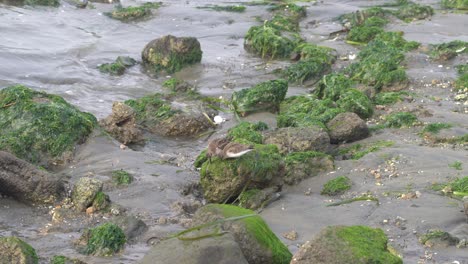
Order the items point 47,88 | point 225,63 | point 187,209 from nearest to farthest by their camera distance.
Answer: point 187,209, point 47,88, point 225,63

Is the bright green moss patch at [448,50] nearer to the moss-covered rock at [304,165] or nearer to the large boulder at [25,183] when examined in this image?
the moss-covered rock at [304,165]

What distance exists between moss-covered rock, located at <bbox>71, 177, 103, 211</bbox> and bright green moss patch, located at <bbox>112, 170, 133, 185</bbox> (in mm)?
506

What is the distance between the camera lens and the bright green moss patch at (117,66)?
12.5 metres

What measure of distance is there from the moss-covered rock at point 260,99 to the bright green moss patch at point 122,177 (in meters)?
2.64

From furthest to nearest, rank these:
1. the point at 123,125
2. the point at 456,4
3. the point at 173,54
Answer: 1. the point at 456,4
2. the point at 173,54
3. the point at 123,125

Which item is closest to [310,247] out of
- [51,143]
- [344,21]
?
[51,143]

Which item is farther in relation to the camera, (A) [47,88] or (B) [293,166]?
(A) [47,88]

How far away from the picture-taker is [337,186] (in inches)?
302

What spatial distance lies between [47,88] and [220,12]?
5580 millimetres

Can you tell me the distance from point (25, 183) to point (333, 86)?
183 inches

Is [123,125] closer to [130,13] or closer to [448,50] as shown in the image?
[448,50]

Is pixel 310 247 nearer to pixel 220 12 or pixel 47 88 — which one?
pixel 47 88

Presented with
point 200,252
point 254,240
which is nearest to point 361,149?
point 254,240

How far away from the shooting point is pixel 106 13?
16.3 meters
